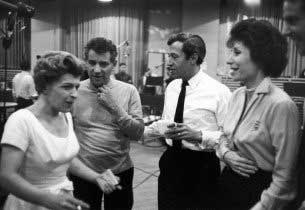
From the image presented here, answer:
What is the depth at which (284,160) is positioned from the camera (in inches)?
53.9

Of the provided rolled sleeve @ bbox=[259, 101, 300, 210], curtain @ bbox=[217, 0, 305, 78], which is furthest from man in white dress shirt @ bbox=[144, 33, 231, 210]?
curtain @ bbox=[217, 0, 305, 78]

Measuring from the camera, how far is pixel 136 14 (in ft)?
36.0

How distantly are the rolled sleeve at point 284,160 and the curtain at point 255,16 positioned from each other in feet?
25.1

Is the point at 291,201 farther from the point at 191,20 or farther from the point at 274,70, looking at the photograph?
the point at 191,20

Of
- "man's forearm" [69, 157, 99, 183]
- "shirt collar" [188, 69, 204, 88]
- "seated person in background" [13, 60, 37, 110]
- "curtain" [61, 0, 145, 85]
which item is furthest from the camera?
"curtain" [61, 0, 145, 85]

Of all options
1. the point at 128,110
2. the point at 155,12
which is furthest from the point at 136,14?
the point at 128,110

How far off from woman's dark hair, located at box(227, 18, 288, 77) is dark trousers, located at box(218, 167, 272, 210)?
46 centimetres

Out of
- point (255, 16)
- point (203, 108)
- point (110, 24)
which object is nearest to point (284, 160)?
point (203, 108)

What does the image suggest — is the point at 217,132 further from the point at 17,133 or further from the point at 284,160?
the point at 17,133

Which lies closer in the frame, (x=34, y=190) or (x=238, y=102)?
(x=34, y=190)

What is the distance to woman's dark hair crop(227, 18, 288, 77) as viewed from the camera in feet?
5.16

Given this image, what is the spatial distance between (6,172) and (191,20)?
9.85 meters

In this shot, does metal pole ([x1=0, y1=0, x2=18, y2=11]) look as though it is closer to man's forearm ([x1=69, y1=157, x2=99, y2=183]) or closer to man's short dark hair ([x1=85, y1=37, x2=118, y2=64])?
man's short dark hair ([x1=85, y1=37, x2=118, y2=64])

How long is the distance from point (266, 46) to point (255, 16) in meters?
8.56
